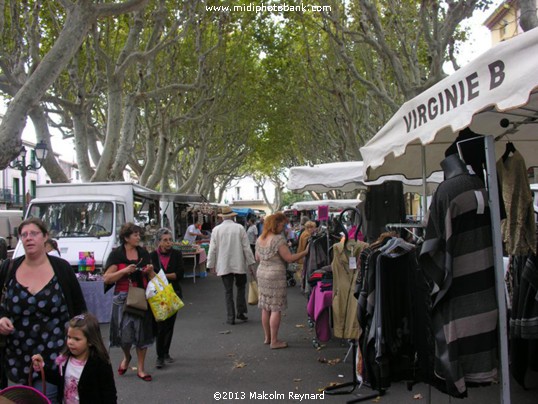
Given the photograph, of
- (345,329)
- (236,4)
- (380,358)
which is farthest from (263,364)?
(236,4)

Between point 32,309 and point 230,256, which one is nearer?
point 32,309

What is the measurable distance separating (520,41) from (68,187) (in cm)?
1023

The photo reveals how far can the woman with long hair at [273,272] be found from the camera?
660cm

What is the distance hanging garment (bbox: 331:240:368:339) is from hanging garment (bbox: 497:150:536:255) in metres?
1.90

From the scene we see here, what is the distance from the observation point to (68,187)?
36.6 feet

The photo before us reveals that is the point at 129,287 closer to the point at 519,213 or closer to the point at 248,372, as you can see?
the point at 248,372

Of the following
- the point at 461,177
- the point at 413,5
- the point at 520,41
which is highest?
the point at 413,5

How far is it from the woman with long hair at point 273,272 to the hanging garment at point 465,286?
3.52m

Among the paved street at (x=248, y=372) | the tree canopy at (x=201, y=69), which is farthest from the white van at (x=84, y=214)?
the tree canopy at (x=201, y=69)

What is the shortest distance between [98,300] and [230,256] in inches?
106

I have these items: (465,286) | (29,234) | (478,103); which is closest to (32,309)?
(29,234)

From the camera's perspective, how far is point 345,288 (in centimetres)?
549

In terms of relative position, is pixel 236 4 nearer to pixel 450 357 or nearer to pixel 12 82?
pixel 12 82

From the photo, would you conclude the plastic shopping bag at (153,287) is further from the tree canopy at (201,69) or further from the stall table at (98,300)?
the tree canopy at (201,69)
